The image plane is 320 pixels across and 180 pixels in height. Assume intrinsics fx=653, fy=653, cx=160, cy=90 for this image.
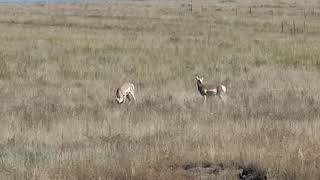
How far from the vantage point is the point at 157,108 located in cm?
1528

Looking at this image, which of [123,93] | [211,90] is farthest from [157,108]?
[211,90]

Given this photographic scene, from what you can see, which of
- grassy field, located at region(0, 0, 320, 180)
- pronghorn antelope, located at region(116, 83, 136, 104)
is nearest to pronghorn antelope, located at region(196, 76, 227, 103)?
grassy field, located at region(0, 0, 320, 180)

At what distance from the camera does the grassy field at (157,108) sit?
8.55m

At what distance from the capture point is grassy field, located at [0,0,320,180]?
8555mm

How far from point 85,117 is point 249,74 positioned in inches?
364

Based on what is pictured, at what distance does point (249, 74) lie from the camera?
21844 millimetres

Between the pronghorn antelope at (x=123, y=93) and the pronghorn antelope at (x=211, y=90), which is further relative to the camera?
the pronghorn antelope at (x=211, y=90)

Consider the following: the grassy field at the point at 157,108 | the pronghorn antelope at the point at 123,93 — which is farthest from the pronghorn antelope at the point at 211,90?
Answer: the pronghorn antelope at the point at 123,93

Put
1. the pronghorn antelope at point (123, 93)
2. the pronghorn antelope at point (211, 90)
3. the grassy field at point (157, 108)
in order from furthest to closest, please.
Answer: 1. the pronghorn antelope at point (211, 90)
2. the pronghorn antelope at point (123, 93)
3. the grassy field at point (157, 108)

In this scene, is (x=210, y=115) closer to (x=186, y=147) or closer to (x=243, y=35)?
(x=186, y=147)

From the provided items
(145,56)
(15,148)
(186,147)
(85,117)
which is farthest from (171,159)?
(145,56)

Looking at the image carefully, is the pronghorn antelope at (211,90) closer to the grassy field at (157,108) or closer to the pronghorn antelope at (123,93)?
the grassy field at (157,108)

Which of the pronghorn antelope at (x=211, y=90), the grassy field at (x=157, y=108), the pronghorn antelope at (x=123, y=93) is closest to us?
the grassy field at (x=157, y=108)

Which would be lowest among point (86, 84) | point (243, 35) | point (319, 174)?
point (319, 174)
